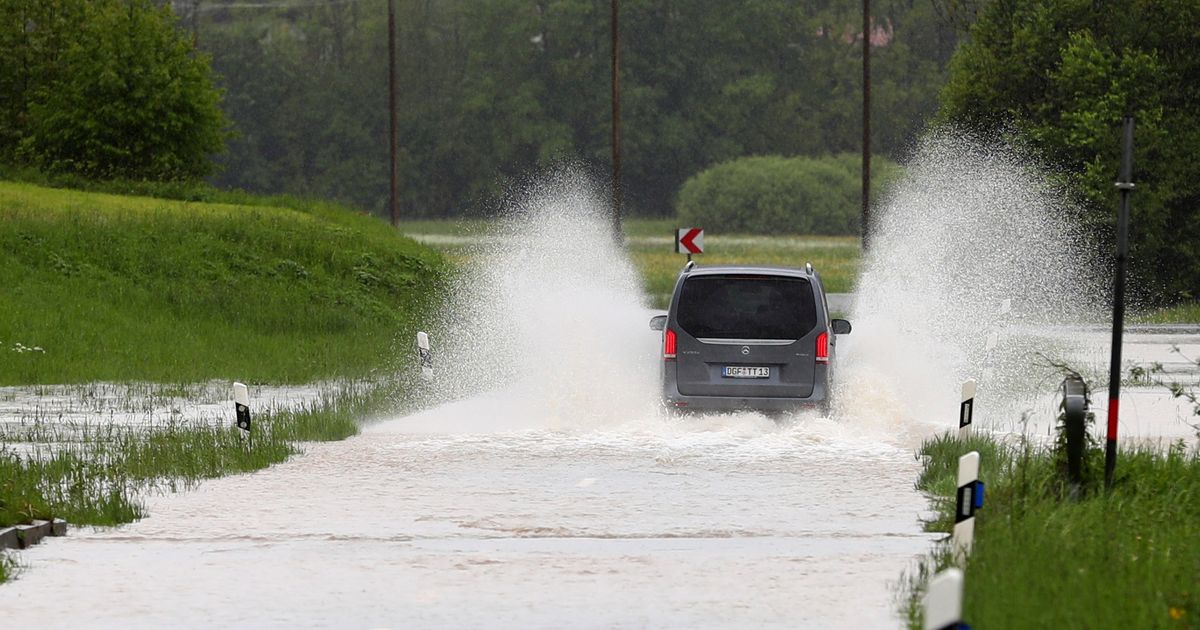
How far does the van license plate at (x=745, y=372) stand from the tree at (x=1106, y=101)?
28098 millimetres

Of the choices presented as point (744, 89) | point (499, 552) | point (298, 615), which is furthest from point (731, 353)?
point (744, 89)

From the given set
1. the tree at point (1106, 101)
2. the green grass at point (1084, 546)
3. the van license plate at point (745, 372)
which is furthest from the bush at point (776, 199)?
the green grass at point (1084, 546)

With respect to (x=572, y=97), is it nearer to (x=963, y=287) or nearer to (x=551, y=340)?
(x=963, y=287)

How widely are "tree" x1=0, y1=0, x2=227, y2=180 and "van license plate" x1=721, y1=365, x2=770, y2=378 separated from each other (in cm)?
3704

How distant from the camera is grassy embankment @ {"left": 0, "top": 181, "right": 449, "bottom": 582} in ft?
56.7

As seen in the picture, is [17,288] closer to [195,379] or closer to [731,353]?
[195,379]

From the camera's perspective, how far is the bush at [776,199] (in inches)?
4181

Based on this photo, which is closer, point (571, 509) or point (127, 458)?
point (571, 509)

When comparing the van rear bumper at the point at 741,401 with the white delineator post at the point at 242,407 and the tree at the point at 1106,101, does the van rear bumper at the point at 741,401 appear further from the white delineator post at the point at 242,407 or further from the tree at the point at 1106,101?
the tree at the point at 1106,101

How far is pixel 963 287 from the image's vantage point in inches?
1730

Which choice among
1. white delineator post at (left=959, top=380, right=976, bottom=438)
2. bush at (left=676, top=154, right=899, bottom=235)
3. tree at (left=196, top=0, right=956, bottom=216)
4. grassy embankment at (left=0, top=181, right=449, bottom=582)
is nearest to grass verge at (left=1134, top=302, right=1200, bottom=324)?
grassy embankment at (left=0, top=181, right=449, bottom=582)

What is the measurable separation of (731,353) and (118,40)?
1521 inches

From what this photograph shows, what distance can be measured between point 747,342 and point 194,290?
19218 millimetres

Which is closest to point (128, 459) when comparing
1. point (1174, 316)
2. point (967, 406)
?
point (967, 406)
